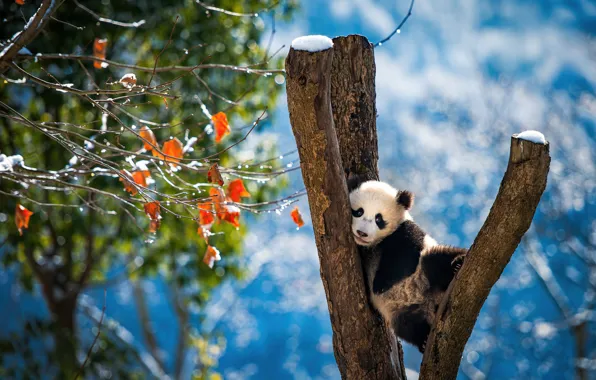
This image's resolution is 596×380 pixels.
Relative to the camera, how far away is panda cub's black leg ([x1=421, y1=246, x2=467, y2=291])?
269 cm

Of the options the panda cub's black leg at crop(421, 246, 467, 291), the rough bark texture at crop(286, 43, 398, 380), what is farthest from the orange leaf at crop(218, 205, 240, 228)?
the panda cub's black leg at crop(421, 246, 467, 291)

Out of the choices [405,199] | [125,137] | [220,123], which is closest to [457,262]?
[405,199]

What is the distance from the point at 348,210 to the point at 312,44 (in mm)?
742

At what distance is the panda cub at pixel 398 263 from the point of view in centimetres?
278

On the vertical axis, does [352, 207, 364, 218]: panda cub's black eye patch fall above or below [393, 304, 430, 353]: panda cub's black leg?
above

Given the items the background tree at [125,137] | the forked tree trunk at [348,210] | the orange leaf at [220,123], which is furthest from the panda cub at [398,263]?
the background tree at [125,137]

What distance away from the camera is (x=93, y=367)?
6.76 metres

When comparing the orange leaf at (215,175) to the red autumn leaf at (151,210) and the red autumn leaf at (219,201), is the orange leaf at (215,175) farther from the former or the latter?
the red autumn leaf at (151,210)

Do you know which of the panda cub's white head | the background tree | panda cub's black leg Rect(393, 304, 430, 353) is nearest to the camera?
the panda cub's white head

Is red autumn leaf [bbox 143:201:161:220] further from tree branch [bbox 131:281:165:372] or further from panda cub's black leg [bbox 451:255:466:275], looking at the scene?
tree branch [bbox 131:281:165:372]

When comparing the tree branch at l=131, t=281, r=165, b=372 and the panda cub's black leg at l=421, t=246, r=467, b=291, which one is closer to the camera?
the panda cub's black leg at l=421, t=246, r=467, b=291

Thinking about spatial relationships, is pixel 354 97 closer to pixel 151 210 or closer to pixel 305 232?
pixel 151 210

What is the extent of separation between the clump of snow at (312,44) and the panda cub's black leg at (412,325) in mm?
1400

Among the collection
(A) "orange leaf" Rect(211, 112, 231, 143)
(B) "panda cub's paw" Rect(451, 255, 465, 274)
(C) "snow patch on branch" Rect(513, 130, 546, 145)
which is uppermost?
(A) "orange leaf" Rect(211, 112, 231, 143)
